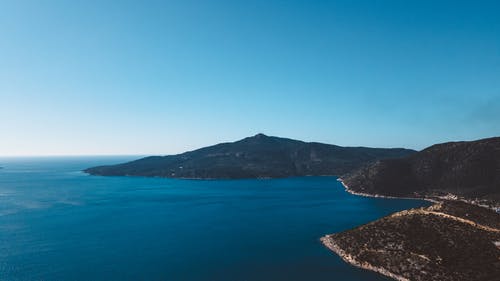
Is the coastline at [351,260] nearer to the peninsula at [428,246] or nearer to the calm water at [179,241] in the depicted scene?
the peninsula at [428,246]

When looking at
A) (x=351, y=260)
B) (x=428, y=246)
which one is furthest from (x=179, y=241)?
(x=428, y=246)

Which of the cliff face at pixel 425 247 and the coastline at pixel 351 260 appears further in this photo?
the coastline at pixel 351 260

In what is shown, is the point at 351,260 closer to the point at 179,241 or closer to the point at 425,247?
the point at 425,247

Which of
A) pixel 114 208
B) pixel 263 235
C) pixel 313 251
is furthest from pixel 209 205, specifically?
pixel 313 251

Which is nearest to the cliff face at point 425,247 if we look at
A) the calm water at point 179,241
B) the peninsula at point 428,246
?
the peninsula at point 428,246

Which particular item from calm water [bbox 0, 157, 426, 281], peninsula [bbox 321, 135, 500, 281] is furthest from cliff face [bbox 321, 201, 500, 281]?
calm water [bbox 0, 157, 426, 281]

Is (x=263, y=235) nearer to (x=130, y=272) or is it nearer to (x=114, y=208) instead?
(x=130, y=272)

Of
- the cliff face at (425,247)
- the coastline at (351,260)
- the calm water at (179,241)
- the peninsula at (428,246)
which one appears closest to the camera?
the cliff face at (425,247)

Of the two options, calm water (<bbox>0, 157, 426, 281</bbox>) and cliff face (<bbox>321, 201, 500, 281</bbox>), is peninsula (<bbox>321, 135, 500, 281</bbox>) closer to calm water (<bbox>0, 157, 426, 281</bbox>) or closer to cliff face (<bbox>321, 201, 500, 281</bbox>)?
cliff face (<bbox>321, 201, 500, 281</bbox>)
